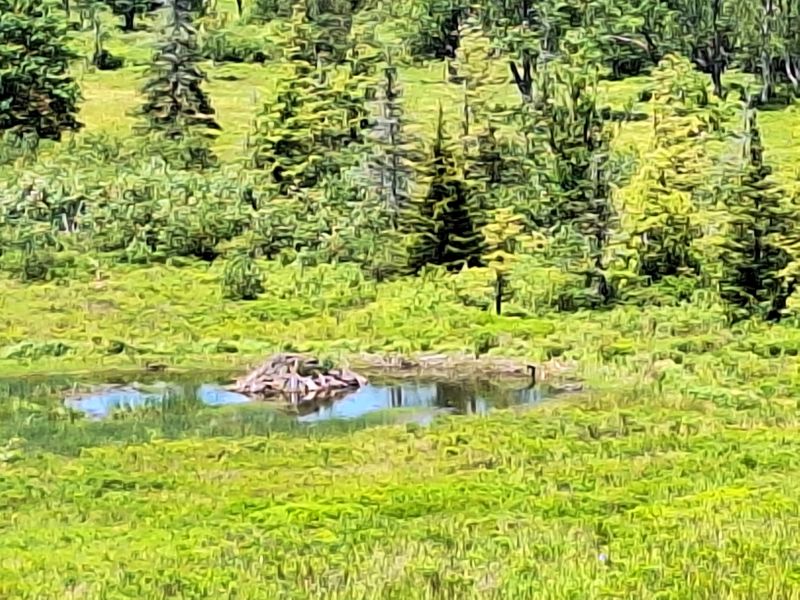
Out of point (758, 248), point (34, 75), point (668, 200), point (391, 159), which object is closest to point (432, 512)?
point (758, 248)

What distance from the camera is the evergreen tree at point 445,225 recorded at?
115 feet

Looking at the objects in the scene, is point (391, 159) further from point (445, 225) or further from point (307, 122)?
point (307, 122)

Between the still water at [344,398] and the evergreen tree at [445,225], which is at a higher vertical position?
the evergreen tree at [445,225]

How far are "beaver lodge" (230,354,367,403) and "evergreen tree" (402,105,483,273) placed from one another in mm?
9591

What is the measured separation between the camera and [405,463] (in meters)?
19.6

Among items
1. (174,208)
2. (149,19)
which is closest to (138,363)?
(174,208)

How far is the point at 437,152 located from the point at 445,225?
186cm

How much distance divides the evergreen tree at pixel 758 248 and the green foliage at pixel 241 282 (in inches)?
419

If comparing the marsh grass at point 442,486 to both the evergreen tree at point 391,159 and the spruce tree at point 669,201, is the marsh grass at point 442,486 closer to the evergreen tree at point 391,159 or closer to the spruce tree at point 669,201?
the spruce tree at point 669,201

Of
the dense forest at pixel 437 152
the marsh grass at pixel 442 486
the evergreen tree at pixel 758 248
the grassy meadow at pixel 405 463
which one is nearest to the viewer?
the marsh grass at pixel 442 486

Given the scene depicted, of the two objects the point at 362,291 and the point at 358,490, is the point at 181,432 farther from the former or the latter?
the point at 362,291

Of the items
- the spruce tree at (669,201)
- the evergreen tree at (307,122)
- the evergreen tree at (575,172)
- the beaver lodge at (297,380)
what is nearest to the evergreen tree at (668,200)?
the spruce tree at (669,201)

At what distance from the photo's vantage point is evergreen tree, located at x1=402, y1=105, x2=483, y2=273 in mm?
35094

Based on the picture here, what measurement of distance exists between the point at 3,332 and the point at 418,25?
32489 millimetres
